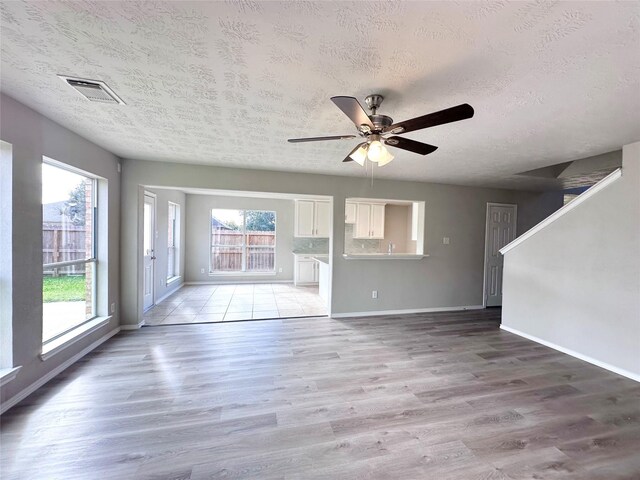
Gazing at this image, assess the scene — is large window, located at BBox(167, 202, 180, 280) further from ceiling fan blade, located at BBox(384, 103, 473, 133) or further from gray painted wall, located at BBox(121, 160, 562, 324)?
ceiling fan blade, located at BBox(384, 103, 473, 133)

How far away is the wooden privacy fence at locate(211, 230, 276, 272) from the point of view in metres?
7.01

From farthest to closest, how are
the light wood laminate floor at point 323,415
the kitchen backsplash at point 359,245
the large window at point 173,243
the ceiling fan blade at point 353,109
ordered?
1. the kitchen backsplash at point 359,245
2. the large window at point 173,243
3. the light wood laminate floor at point 323,415
4. the ceiling fan blade at point 353,109

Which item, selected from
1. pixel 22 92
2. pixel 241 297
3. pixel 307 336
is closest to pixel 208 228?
pixel 241 297

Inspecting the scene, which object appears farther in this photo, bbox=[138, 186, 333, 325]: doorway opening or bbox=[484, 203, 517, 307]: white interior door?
bbox=[138, 186, 333, 325]: doorway opening

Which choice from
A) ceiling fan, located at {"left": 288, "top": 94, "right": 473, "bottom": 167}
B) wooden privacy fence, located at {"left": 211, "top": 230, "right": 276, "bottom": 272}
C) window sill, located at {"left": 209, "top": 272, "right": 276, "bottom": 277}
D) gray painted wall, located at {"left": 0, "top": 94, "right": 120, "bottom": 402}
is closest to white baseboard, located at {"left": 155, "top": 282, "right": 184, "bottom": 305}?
window sill, located at {"left": 209, "top": 272, "right": 276, "bottom": 277}

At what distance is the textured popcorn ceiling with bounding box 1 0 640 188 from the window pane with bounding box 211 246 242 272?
457 cm

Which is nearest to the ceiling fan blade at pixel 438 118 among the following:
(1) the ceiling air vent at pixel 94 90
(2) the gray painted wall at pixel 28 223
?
(1) the ceiling air vent at pixel 94 90

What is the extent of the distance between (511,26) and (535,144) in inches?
82.3

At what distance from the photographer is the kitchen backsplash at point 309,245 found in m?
7.29

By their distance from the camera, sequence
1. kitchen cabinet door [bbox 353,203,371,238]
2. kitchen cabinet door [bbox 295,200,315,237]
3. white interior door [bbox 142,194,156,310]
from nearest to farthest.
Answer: white interior door [bbox 142,194,156,310] < kitchen cabinet door [bbox 353,203,371,238] < kitchen cabinet door [bbox 295,200,315,237]

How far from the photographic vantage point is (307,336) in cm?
357

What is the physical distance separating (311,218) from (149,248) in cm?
364

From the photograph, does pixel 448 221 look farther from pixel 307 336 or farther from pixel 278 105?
pixel 278 105

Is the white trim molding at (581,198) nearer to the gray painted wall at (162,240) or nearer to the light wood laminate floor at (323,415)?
the light wood laminate floor at (323,415)
